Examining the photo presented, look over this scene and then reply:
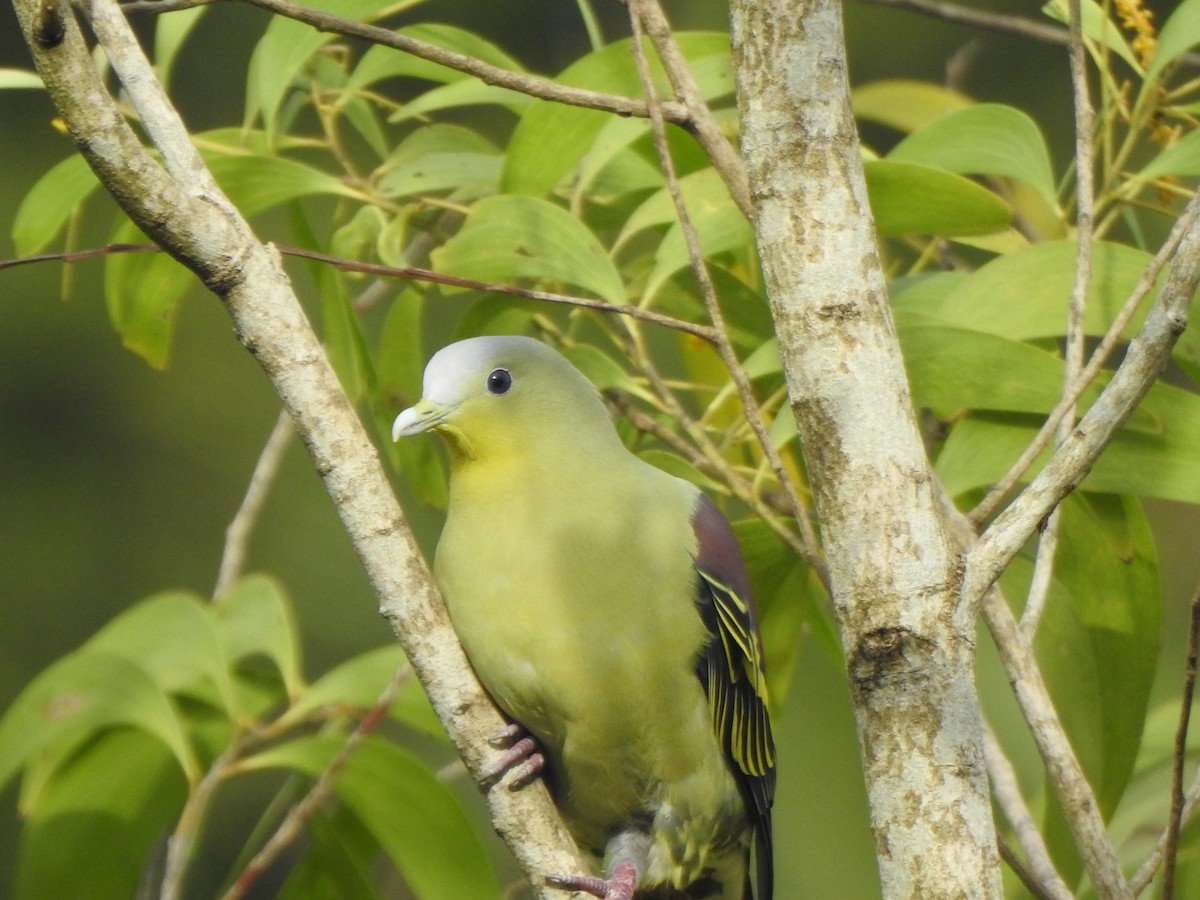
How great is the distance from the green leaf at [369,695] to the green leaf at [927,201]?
35.9 inches

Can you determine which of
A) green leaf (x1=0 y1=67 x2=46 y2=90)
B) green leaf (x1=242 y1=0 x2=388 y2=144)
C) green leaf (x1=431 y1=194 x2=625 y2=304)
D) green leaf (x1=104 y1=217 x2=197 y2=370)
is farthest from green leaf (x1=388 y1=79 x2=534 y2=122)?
green leaf (x1=0 y1=67 x2=46 y2=90)

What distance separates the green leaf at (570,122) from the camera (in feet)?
6.99

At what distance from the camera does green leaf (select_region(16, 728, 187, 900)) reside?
2.00 metres

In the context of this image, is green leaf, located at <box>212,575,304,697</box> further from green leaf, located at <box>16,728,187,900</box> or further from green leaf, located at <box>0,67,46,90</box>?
green leaf, located at <box>0,67,46,90</box>

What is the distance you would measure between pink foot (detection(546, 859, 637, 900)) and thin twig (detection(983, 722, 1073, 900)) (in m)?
0.48

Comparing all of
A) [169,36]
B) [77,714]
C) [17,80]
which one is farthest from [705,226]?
[77,714]

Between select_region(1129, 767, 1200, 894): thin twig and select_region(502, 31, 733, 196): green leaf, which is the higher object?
select_region(502, 31, 733, 196): green leaf

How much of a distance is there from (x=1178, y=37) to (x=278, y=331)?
4.13ft

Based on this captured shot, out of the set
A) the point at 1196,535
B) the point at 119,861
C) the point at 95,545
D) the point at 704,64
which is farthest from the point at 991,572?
the point at 95,545

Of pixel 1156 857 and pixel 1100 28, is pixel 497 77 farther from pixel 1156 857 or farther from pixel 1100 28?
pixel 1156 857

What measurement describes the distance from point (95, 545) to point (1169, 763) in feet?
17.1

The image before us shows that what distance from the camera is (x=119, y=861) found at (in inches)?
79.6

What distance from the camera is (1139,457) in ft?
6.07

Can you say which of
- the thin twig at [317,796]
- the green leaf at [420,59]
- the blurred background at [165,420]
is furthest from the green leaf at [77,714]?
the blurred background at [165,420]
